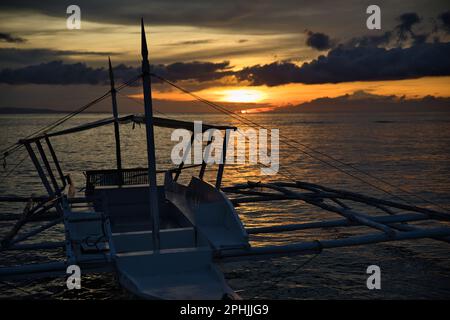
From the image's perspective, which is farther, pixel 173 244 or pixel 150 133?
pixel 173 244

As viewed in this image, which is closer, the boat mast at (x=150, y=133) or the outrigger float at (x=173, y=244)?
the outrigger float at (x=173, y=244)

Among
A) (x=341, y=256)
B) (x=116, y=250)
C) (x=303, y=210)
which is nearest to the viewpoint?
(x=116, y=250)

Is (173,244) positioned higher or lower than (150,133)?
lower

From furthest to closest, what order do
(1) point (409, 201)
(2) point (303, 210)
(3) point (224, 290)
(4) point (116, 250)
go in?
(1) point (409, 201)
(2) point (303, 210)
(4) point (116, 250)
(3) point (224, 290)

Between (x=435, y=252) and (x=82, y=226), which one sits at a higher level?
(x=82, y=226)

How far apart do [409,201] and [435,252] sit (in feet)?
43.3

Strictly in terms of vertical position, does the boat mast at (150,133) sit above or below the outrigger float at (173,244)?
above

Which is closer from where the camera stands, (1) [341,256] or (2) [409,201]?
(1) [341,256]

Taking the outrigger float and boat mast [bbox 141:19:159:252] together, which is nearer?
the outrigger float

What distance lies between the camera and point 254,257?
11.2 m

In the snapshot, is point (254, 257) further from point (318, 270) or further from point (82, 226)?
point (318, 270)

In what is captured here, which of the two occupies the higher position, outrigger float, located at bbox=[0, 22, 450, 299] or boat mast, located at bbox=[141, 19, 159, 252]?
boat mast, located at bbox=[141, 19, 159, 252]

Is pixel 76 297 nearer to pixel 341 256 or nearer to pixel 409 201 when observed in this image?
pixel 341 256
